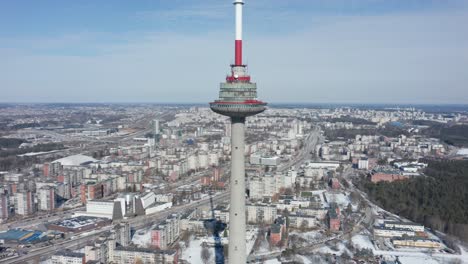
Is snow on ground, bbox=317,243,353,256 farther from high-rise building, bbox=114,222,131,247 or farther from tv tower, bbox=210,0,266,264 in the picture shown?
high-rise building, bbox=114,222,131,247

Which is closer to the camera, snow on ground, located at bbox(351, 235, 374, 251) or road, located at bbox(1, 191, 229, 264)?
road, located at bbox(1, 191, 229, 264)

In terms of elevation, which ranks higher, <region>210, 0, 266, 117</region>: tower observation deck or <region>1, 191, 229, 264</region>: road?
<region>210, 0, 266, 117</region>: tower observation deck

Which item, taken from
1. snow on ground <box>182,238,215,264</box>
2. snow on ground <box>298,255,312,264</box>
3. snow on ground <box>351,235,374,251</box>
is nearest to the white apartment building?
snow on ground <box>182,238,215,264</box>

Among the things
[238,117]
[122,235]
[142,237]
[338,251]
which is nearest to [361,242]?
[338,251]

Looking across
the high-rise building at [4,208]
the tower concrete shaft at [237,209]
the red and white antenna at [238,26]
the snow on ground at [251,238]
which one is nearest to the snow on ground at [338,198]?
the snow on ground at [251,238]

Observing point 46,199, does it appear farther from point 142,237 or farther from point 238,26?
point 238,26

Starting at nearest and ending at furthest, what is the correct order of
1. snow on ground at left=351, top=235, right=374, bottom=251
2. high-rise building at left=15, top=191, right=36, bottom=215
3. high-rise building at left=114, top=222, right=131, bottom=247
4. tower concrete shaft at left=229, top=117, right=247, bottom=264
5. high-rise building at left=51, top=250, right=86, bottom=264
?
tower concrete shaft at left=229, top=117, right=247, bottom=264 < high-rise building at left=51, top=250, right=86, bottom=264 < high-rise building at left=114, top=222, right=131, bottom=247 < snow on ground at left=351, top=235, right=374, bottom=251 < high-rise building at left=15, top=191, right=36, bottom=215
